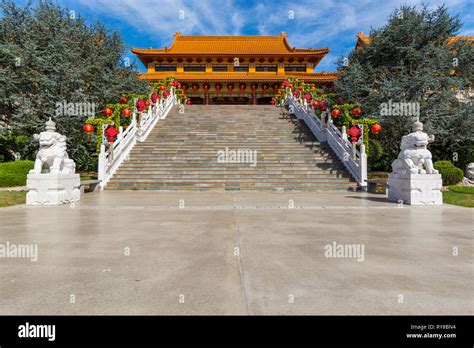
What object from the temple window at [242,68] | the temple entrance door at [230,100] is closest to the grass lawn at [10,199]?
the temple entrance door at [230,100]

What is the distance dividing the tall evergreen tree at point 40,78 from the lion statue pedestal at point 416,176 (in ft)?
44.9

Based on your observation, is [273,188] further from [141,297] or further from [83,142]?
[83,142]

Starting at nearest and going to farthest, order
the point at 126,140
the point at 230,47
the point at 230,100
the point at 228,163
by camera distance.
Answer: the point at 228,163
the point at 126,140
the point at 230,100
the point at 230,47

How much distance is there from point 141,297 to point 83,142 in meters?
14.2

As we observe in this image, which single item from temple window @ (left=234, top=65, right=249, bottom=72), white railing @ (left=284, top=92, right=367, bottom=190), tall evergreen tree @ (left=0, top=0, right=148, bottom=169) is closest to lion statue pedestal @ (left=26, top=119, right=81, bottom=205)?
tall evergreen tree @ (left=0, top=0, right=148, bottom=169)

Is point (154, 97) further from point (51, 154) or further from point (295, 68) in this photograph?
point (295, 68)

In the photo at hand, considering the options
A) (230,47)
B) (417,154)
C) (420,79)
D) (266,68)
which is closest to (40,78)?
(417,154)

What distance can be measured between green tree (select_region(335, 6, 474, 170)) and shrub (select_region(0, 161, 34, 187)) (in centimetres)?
1642

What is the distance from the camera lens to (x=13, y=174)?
1066cm

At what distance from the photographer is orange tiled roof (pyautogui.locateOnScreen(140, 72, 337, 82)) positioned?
1171 inches

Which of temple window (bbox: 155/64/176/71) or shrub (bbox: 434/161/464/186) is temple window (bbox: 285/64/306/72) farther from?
shrub (bbox: 434/161/464/186)

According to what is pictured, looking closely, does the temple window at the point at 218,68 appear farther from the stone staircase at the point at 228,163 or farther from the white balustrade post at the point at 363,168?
the white balustrade post at the point at 363,168

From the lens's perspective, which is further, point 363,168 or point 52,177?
point 363,168

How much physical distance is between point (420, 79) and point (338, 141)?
5.55 meters
